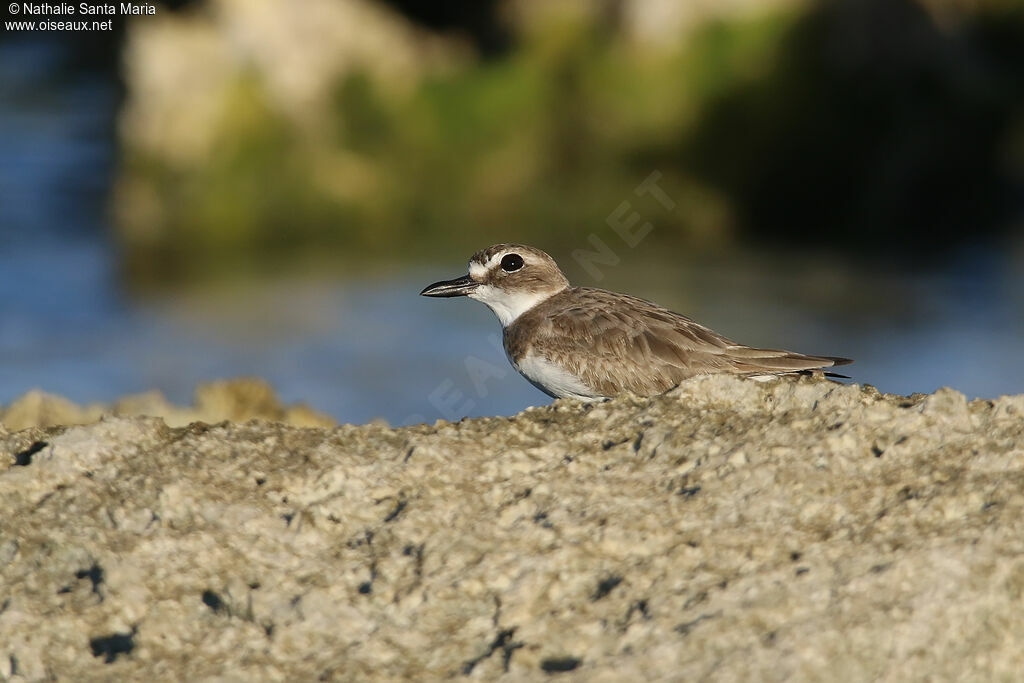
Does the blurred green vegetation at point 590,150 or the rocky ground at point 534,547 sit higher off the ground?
the blurred green vegetation at point 590,150

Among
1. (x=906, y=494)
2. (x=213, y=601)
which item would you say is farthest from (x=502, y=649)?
(x=906, y=494)

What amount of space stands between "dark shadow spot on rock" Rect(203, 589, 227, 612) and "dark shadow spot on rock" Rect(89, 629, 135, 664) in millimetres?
260

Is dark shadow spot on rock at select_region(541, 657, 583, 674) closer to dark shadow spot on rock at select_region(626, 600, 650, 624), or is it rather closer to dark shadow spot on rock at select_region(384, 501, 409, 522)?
dark shadow spot on rock at select_region(626, 600, 650, 624)

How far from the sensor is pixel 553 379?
7.67 metres

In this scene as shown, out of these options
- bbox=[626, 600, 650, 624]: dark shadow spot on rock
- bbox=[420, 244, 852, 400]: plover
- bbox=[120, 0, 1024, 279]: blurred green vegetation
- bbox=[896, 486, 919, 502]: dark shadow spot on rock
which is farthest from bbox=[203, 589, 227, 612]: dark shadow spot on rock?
bbox=[120, 0, 1024, 279]: blurred green vegetation

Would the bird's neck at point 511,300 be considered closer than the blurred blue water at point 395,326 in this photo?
Yes

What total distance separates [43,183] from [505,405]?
17.7 meters

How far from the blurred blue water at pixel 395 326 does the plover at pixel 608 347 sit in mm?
8201

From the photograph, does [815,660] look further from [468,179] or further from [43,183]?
[43,183]

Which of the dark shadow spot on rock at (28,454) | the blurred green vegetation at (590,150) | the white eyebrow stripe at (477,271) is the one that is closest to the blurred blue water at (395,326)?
the blurred green vegetation at (590,150)

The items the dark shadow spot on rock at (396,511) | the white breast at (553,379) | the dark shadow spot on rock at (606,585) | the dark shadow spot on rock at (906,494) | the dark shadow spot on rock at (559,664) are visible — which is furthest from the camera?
the white breast at (553,379)

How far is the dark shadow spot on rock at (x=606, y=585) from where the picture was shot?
435 centimetres

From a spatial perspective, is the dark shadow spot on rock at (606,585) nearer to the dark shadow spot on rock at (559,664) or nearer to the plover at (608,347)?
the dark shadow spot on rock at (559,664)

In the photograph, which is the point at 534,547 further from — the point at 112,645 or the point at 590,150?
the point at 590,150
